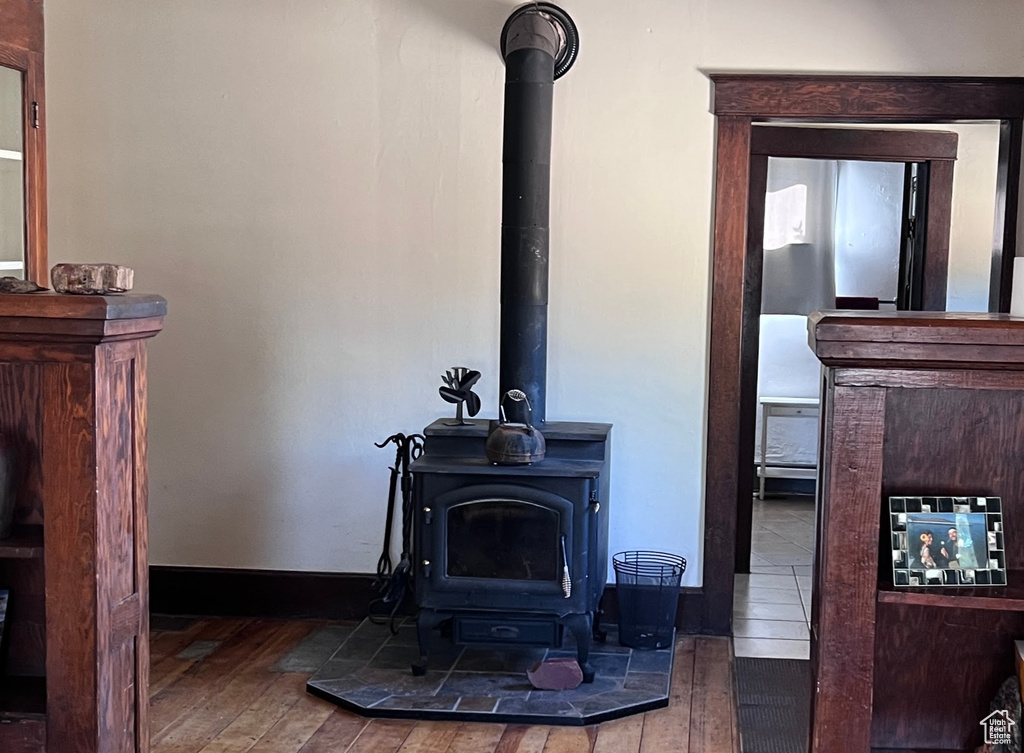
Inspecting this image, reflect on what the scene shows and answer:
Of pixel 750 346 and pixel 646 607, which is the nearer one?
pixel 646 607

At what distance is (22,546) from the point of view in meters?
2.27

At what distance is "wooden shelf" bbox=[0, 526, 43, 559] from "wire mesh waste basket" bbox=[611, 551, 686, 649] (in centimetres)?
229

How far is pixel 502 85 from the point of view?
4.26m

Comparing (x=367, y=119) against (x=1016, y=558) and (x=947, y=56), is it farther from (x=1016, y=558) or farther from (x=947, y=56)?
(x=1016, y=558)

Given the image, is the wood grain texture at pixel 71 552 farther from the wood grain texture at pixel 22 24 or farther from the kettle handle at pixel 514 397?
the wood grain texture at pixel 22 24

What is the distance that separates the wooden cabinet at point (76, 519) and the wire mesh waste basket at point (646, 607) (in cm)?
206

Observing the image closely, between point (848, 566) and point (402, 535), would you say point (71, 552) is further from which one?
point (402, 535)

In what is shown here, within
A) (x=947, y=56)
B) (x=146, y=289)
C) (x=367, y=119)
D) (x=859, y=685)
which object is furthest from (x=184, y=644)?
(x=947, y=56)

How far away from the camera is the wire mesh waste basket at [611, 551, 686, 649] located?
414 cm

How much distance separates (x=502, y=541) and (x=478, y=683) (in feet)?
1.56

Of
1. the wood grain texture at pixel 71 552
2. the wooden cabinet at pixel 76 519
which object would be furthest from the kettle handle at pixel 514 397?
the wood grain texture at pixel 71 552

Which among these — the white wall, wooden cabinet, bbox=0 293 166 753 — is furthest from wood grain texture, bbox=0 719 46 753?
the white wall

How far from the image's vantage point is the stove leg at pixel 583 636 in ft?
12.4

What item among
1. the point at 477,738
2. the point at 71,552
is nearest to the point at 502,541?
the point at 477,738
